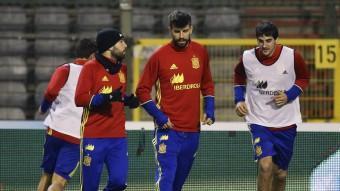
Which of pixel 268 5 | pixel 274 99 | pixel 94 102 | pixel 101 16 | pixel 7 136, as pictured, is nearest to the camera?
pixel 94 102

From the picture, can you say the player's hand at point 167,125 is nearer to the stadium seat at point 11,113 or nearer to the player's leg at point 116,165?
the player's leg at point 116,165

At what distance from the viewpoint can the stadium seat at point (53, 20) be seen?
16.0 metres

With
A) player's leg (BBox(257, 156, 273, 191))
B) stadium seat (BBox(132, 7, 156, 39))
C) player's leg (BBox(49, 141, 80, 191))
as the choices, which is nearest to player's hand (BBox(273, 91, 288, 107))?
player's leg (BBox(257, 156, 273, 191))

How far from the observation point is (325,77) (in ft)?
48.5

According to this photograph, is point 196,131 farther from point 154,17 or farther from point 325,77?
point 154,17

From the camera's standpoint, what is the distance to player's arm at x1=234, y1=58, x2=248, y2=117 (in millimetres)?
10422

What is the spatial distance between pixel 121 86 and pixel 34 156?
10.8 feet

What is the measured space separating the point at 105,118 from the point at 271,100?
6.11 ft

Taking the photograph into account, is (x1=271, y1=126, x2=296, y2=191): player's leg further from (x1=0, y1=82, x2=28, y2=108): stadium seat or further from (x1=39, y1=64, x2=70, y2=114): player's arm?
(x1=0, y1=82, x2=28, y2=108): stadium seat

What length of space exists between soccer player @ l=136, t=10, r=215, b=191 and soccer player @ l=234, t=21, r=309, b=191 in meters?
0.72

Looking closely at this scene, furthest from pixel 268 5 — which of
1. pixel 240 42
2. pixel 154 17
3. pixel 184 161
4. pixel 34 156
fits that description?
pixel 184 161

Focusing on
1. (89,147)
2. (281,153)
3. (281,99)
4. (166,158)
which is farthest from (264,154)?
(89,147)

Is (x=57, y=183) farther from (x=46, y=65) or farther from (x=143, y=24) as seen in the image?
(x=143, y=24)

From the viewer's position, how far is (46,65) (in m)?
15.5
